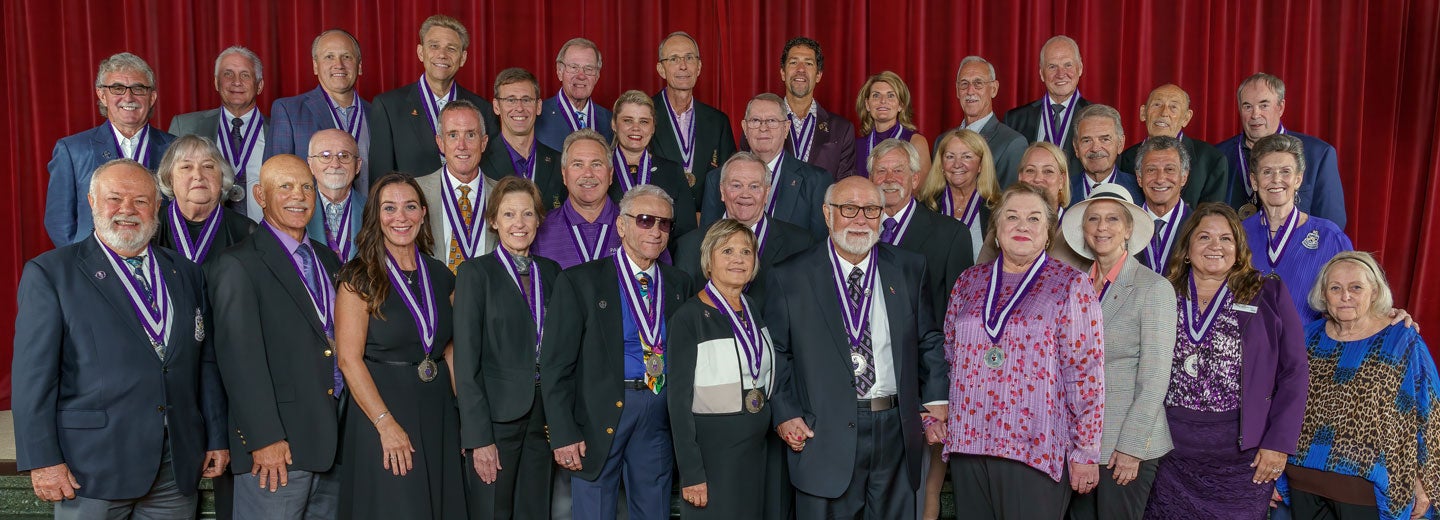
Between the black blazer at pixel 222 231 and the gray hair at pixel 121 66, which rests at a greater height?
the gray hair at pixel 121 66

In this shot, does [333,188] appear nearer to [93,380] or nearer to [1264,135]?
[93,380]

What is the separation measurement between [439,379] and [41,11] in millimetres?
4512

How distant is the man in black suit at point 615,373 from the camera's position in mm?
3764

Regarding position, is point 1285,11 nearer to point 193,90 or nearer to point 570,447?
point 570,447

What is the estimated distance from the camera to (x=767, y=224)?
14.8 feet

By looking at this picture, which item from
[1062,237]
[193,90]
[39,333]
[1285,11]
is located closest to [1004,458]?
[1062,237]

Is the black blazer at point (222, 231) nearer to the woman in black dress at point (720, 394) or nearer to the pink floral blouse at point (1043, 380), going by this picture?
the woman in black dress at point (720, 394)

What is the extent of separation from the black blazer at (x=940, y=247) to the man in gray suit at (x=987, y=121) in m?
1.01

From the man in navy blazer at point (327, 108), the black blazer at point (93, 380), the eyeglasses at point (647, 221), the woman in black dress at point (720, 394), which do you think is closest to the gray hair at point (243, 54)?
the man in navy blazer at point (327, 108)

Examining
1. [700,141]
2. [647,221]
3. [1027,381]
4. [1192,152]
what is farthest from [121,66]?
[1192,152]

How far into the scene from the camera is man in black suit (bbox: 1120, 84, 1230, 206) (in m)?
5.21

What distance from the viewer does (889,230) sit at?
4465mm

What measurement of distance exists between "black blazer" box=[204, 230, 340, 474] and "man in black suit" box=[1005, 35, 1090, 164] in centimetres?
382

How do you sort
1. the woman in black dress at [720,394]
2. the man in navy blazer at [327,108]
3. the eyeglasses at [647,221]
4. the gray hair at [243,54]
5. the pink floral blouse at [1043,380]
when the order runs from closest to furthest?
the pink floral blouse at [1043,380], the woman in black dress at [720,394], the eyeglasses at [647,221], the man in navy blazer at [327,108], the gray hair at [243,54]
